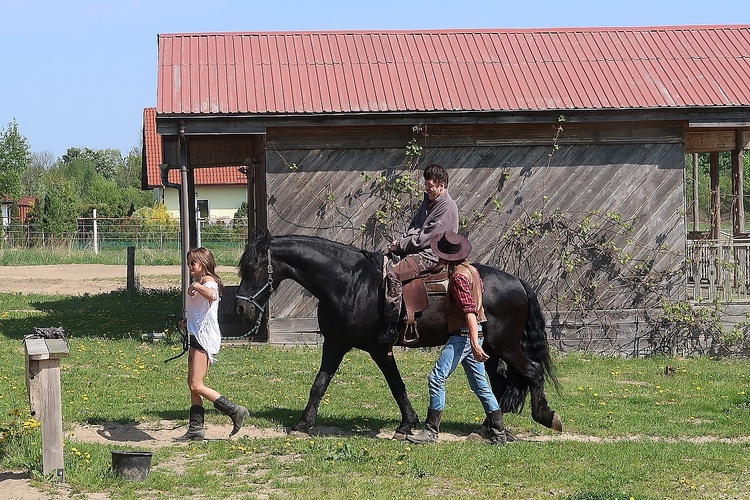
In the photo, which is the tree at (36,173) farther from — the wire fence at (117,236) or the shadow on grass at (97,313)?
the shadow on grass at (97,313)

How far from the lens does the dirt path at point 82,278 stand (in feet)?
82.8

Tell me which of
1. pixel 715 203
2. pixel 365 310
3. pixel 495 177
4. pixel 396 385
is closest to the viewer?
pixel 365 310

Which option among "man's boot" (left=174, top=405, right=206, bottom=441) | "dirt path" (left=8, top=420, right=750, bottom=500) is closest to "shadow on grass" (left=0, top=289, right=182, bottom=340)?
"dirt path" (left=8, top=420, right=750, bottom=500)

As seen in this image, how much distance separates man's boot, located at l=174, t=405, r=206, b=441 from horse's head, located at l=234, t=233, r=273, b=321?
2.95ft

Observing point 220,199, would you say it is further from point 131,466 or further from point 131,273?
point 131,466

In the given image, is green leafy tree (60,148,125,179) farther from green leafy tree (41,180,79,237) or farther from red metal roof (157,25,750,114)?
red metal roof (157,25,750,114)

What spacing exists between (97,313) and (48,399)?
39.8 feet

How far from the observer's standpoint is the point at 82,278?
28.5 metres

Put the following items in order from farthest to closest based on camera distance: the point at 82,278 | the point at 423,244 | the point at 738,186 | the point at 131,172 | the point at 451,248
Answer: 1. the point at 131,172
2. the point at 82,278
3. the point at 738,186
4. the point at 423,244
5. the point at 451,248

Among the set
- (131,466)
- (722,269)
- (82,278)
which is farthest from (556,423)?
(82,278)

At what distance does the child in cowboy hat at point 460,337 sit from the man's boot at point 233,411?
144cm

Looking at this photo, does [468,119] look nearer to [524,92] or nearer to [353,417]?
[524,92]

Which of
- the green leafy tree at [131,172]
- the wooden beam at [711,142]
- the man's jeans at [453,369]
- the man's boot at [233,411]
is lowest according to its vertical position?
the man's boot at [233,411]

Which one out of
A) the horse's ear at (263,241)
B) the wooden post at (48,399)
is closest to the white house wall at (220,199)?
the horse's ear at (263,241)
